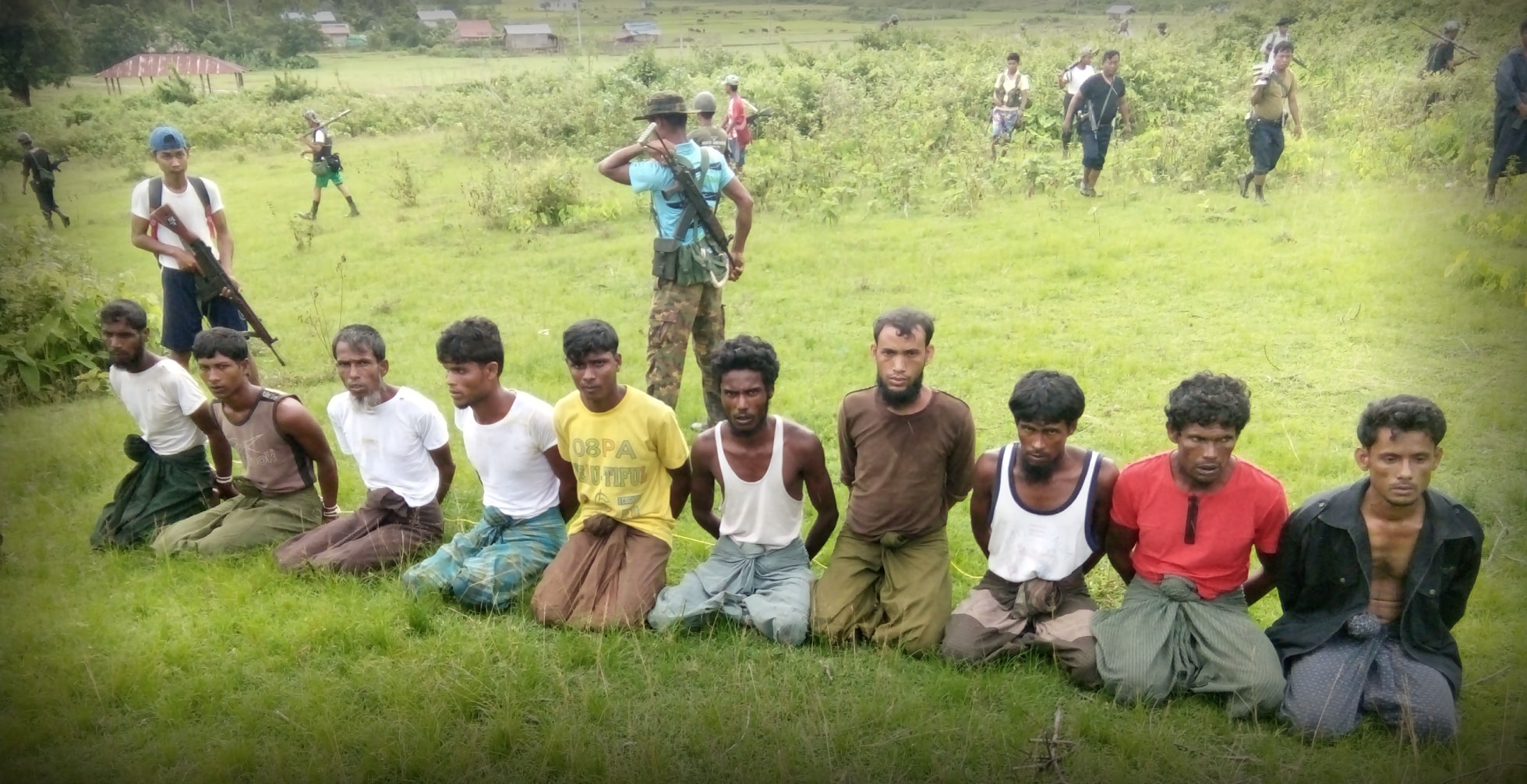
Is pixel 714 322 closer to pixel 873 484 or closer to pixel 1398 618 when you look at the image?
pixel 873 484

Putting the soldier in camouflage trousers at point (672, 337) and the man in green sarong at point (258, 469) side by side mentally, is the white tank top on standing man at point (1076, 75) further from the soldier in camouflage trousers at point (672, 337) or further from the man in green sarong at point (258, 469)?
the man in green sarong at point (258, 469)

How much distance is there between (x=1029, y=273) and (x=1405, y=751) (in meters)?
5.90

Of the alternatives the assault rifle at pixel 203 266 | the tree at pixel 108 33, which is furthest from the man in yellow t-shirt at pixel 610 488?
the assault rifle at pixel 203 266

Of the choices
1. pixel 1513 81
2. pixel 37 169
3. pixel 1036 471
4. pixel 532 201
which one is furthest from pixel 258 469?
pixel 532 201

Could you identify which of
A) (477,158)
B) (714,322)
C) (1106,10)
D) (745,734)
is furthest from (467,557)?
(477,158)

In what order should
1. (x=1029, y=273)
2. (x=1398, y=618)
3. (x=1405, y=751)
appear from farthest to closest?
1. (x=1029, y=273)
2. (x=1398, y=618)
3. (x=1405, y=751)

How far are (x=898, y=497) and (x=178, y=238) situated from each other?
434 cm

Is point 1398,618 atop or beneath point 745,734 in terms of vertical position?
atop

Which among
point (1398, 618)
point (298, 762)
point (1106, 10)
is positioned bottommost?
point (298, 762)

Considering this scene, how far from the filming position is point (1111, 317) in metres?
7.60

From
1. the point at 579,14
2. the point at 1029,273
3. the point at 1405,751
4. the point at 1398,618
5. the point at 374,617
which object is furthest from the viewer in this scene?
the point at 1029,273

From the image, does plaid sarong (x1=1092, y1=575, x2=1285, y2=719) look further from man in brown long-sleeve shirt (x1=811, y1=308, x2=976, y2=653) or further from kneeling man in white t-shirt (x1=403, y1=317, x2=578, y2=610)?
kneeling man in white t-shirt (x1=403, y1=317, x2=578, y2=610)

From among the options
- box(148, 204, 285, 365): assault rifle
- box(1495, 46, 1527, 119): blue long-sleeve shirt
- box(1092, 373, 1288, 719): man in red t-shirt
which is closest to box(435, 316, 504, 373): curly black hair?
box(148, 204, 285, 365): assault rifle

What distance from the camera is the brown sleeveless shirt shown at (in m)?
4.77
